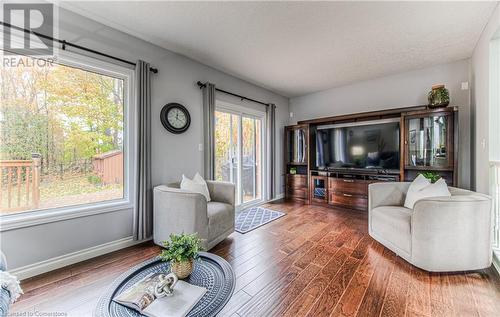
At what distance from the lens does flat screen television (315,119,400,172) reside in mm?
3785

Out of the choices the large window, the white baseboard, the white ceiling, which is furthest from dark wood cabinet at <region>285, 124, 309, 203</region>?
the large window

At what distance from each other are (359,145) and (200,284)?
3932mm

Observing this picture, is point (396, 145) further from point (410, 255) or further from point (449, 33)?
point (410, 255)

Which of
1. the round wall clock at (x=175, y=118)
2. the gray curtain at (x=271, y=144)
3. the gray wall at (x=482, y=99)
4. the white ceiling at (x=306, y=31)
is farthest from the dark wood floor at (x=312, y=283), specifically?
the white ceiling at (x=306, y=31)

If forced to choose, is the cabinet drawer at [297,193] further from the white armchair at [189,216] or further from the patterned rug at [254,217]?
the white armchair at [189,216]

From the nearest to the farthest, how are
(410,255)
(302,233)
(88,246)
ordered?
(410,255) → (88,246) → (302,233)

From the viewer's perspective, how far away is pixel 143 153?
2582 millimetres

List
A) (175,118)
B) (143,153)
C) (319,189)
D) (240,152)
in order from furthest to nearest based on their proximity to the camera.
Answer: (319,189) → (240,152) → (175,118) → (143,153)

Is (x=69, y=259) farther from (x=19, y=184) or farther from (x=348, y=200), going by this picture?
(x=348, y=200)

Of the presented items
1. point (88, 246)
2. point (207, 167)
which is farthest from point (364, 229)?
point (88, 246)

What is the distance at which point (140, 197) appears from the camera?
8.39 ft

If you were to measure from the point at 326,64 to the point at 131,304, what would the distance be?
3746mm

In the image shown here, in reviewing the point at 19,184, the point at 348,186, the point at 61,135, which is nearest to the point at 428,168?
the point at 348,186
